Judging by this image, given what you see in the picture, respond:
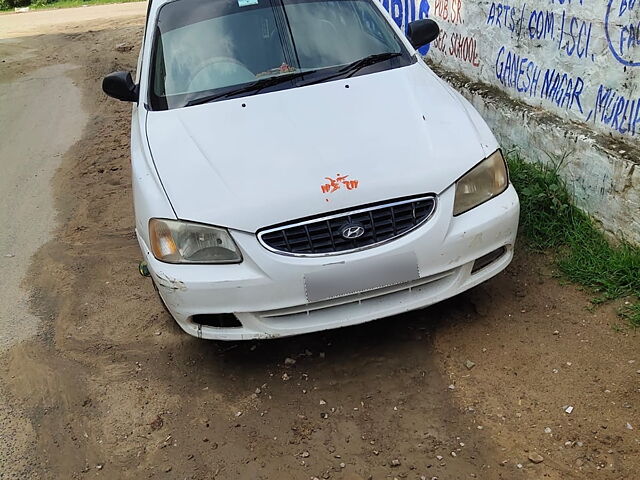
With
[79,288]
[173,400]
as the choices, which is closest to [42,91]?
[79,288]

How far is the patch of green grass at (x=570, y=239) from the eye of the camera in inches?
151

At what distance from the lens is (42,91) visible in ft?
35.9

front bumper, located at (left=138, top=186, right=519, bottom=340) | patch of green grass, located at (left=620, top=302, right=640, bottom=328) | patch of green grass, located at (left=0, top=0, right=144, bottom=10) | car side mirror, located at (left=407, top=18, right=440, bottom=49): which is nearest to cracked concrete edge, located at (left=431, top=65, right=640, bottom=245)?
patch of green grass, located at (left=620, top=302, right=640, bottom=328)

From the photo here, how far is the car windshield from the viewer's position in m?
4.12

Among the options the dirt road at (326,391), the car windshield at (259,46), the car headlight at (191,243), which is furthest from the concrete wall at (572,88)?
the car headlight at (191,243)

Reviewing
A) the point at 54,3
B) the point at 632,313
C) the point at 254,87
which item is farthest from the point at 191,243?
the point at 54,3

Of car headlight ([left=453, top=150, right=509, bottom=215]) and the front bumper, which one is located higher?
car headlight ([left=453, top=150, right=509, bottom=215])

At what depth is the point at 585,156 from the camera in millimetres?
4230

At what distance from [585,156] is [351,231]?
6.26ft

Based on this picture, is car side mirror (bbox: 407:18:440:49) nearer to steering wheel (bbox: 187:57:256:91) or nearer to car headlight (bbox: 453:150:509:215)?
steering wheel (bbox: 187:57:256:91)

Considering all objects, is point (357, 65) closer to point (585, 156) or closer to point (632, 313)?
point (585, 156)

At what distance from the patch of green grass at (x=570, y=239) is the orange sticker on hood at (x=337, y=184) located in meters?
1.61

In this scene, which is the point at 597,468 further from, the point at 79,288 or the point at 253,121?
the point at 79,288

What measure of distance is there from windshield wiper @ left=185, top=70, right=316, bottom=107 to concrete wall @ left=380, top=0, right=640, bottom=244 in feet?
5.41
